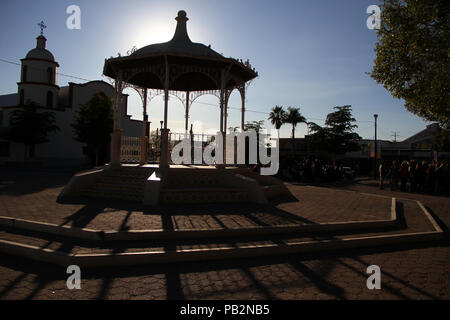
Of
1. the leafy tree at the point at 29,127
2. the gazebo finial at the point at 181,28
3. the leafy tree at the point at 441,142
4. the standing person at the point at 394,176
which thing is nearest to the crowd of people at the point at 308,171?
the standing person at the point at 394,176

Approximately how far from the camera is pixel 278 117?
5269 cm

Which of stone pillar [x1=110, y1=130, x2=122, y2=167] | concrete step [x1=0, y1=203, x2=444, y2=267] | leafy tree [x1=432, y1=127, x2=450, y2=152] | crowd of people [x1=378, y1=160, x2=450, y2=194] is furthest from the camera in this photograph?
leafy tree [x1=432, y1=127, x2=450, y2=152]

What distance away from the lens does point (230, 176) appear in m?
10.3

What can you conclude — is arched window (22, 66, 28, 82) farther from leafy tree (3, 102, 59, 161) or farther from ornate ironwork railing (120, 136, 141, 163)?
ornate ironwork railing (120, 136, 141, 163)

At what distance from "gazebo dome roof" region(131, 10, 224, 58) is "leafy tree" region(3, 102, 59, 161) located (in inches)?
1079

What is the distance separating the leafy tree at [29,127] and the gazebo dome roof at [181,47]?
89.9ft

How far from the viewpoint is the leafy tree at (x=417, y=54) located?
30.6 feet

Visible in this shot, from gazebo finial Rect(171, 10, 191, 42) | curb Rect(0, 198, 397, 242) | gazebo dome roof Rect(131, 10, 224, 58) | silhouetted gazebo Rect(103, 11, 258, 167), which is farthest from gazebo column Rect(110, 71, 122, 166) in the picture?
curb Rect(0, 198, 397, 242)

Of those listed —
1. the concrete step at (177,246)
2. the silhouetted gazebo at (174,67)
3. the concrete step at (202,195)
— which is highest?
the silhouetted gazebo at (174,67)

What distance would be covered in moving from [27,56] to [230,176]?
121 ft

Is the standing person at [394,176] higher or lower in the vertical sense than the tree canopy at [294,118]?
lower

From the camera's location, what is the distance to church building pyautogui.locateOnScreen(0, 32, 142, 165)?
34.2 metres

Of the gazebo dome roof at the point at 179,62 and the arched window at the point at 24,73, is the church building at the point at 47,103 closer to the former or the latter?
the arched window at the point at 24,73
